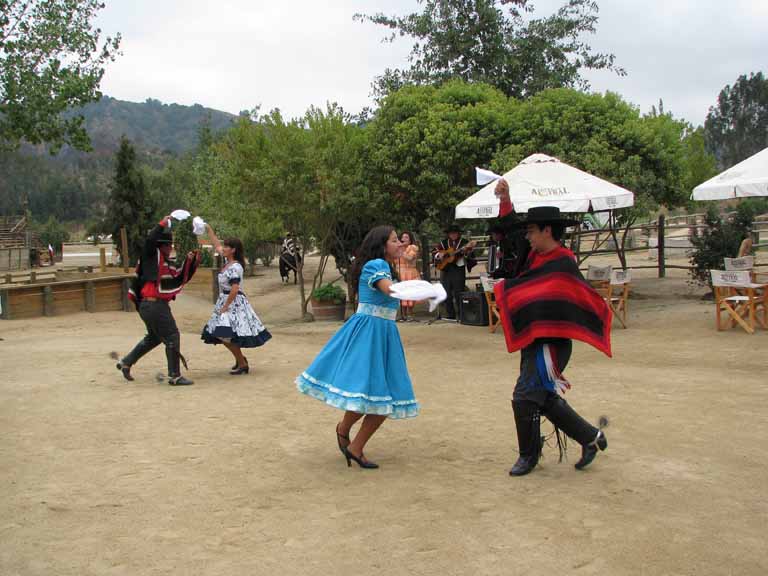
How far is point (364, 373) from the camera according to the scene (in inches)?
210

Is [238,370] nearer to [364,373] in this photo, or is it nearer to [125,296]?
[364,373]

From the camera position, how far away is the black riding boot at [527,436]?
5.20m

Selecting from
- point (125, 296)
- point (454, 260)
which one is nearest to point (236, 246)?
point (454, 260)

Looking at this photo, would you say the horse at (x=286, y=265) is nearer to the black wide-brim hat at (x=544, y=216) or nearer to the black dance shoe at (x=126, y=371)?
the black dance shoe at (x=126, y=371)

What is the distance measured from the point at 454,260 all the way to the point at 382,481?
9831mm

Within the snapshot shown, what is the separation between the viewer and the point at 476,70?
23906 mm

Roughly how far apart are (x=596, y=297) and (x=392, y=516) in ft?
6.38

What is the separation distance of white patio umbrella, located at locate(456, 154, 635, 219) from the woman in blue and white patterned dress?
4.06 metres

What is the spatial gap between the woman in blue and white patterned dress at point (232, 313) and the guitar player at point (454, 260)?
19.6 ft

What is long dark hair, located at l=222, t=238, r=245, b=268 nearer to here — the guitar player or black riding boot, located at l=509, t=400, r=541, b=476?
black riding boot, located at l=509, t=400, r=541, b=476

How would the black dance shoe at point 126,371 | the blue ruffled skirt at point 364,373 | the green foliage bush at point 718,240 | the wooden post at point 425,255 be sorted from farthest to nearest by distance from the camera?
1. the wooden post at point 425,255
2. the green foliage bush at point 718,240
3. the black dance shoe at point 126,371
4. the blue ruffled skirt at point 364,373

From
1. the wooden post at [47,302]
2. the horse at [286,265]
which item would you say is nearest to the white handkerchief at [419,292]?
the wooden post at [47,302]

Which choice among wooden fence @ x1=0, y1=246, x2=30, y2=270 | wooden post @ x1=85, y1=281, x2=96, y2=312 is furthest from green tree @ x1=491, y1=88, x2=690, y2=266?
wooden fence @ x1=0, y1=246, x2=30, y2=270

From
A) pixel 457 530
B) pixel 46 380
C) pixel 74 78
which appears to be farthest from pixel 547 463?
pixel 74 78
